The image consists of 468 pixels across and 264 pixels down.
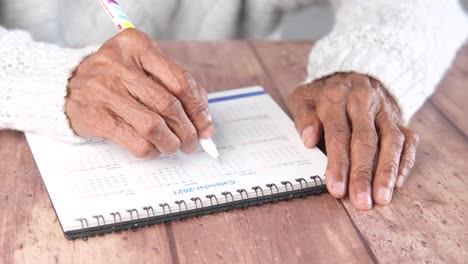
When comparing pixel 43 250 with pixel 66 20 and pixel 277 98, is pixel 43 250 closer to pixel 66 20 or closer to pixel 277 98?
pixel 277 98

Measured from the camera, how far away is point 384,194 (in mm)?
808

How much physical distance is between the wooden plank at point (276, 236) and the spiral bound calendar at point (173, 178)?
0.07 ft

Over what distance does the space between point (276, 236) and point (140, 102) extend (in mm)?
262

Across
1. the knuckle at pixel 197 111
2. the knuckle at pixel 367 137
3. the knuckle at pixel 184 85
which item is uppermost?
the knuckle at pixel 184 85

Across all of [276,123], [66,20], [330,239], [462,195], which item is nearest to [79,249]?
[330,239]

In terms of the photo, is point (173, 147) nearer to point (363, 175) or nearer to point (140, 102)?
point (140, 102)

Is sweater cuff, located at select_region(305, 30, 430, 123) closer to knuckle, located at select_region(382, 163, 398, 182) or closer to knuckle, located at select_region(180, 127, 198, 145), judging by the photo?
knuckle, located at select_region(382, 163, 398, 182)

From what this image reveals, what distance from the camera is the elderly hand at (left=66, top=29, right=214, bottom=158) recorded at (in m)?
0.83

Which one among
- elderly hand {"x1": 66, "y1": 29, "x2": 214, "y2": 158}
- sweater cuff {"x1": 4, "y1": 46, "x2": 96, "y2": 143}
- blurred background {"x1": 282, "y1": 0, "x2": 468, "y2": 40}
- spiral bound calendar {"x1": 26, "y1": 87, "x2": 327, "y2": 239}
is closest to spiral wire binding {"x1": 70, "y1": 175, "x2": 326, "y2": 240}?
spiral bound calendar {"x1": 26, "y1": 87, "x2": 327, "y2": 239}

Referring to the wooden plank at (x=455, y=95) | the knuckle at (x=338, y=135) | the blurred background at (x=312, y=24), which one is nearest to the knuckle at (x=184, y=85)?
the knuckle at (x=338, y=135)

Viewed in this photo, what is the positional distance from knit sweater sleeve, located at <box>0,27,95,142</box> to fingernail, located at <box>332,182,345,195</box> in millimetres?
367

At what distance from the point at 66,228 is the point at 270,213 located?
24 cm

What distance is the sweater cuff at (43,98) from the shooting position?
908 mm

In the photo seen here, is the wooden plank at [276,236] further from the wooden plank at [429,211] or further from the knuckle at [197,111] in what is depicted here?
the knuckle at [197,111]
